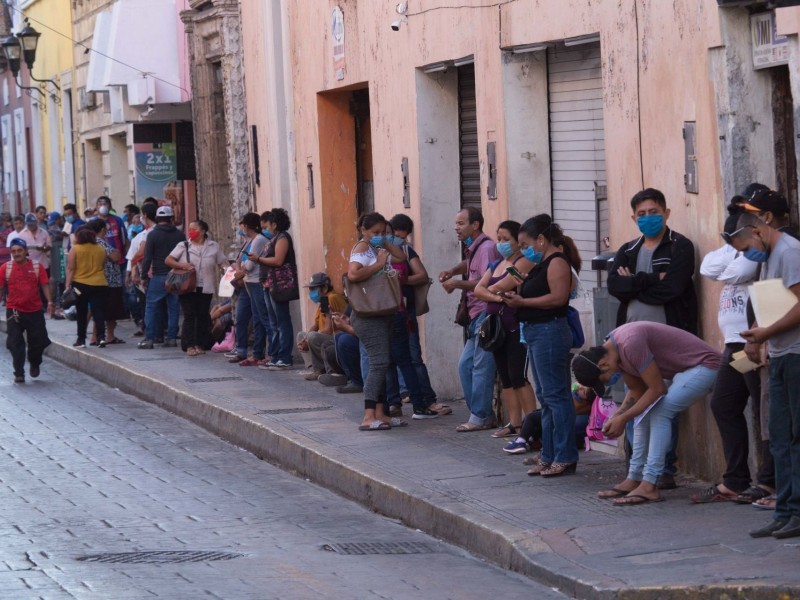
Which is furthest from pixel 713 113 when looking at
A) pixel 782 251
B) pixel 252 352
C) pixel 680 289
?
pixel 252 352

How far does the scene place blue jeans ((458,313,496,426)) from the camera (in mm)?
12375

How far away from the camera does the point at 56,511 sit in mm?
10234

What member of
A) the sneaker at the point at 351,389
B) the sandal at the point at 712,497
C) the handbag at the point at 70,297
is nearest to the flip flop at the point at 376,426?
the sneaker at the point at 351,389

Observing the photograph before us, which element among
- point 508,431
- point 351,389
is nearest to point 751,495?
point 508,431

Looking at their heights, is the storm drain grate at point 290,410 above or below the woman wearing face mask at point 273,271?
below

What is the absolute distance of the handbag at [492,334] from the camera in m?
11.7

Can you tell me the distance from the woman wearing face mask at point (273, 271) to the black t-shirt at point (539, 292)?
23.8ft

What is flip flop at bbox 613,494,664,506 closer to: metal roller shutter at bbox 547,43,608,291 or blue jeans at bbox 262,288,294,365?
metal roller shutter at bbox 547,43,608,291

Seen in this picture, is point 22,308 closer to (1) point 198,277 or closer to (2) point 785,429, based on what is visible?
(1) point 198,277

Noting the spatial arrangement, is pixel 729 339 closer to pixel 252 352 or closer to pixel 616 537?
pixel 616 537

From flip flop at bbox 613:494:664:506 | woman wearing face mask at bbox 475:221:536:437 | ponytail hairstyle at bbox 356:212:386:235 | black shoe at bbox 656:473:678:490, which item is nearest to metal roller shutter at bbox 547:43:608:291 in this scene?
woman wearing face mask at bbox 475:221:536:437

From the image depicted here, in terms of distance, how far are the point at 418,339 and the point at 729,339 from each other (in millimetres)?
5171

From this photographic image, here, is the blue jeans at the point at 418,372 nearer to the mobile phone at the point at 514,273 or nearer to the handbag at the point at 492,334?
the handbag at the point at 492,334

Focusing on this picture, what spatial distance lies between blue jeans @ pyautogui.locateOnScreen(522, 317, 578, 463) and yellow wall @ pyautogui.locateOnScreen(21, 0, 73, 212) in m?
25.3
